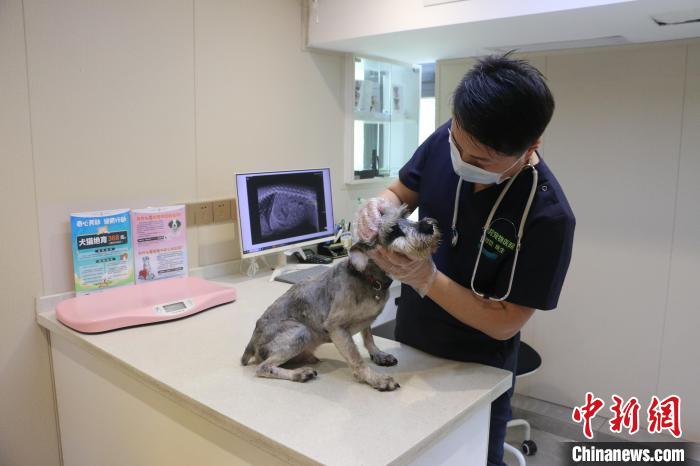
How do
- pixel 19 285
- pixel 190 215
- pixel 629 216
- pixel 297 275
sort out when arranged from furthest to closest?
pixel 629 216 < pixel 297 275 < pixel 190 215 < pixel 19 285

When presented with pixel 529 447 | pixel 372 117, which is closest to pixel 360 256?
pixel 529 447

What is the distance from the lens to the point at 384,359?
1433mm

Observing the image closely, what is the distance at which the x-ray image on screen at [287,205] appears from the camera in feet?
7.88

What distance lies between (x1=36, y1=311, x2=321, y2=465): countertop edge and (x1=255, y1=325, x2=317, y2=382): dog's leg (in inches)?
7.2

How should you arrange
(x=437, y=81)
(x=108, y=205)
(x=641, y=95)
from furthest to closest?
(x=437, y=81) < (x=641, y=95) < (x=108, y=205)

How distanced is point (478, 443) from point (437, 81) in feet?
8.02

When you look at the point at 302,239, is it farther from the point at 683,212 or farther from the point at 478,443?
the point at 683,212

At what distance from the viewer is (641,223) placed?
8.66 feet

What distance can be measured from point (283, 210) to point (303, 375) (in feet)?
4.20

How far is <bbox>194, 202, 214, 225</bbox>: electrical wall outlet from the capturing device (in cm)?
236

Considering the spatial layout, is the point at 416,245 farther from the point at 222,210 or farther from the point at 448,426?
the point at 222,210

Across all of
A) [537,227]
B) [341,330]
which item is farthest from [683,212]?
[341,330]

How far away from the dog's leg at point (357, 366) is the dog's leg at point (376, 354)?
0.41 feet

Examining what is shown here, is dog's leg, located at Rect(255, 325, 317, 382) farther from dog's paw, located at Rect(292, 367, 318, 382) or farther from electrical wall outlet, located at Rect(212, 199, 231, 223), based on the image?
electrical wall outlet, located at Rect(212, 199, 231, 223)
